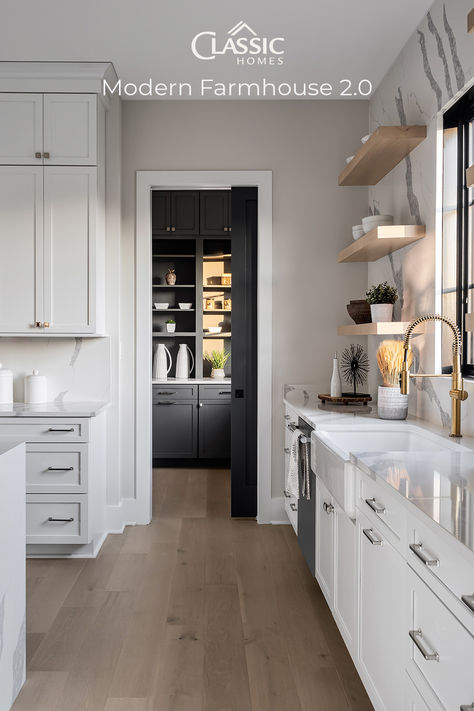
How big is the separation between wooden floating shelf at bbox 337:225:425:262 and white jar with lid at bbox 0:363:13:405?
2.17 metres

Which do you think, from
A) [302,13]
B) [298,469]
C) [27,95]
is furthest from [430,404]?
[27,95]

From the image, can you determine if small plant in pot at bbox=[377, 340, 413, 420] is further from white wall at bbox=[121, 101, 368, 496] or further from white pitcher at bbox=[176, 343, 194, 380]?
white pitcher at bbox=[176, 343, 194, 380]

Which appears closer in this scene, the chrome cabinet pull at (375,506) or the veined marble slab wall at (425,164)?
the chrome cabinet pull at (375,506)

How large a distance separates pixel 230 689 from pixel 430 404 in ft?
5.04

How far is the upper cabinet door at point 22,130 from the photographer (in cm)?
356

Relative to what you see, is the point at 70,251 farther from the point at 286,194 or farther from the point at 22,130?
the point at 286,194

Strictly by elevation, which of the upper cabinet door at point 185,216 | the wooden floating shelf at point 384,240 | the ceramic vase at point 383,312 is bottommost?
the ceramic vase at point 383,312

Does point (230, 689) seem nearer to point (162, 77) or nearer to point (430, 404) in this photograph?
point (430, 404)

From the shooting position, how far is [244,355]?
4.14m

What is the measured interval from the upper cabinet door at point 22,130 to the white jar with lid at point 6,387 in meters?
1.25

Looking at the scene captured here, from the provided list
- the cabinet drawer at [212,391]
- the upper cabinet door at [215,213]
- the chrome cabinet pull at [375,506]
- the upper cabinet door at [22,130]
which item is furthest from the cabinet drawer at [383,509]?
the upper cabinet door at [215,213]

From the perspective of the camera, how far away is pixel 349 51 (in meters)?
3.38

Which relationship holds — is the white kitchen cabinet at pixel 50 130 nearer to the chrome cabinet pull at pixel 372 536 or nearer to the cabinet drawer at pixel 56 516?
the cabinet drawer at pixel 56 516

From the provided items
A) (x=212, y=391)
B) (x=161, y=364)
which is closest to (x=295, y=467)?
(x=212, y=391)
